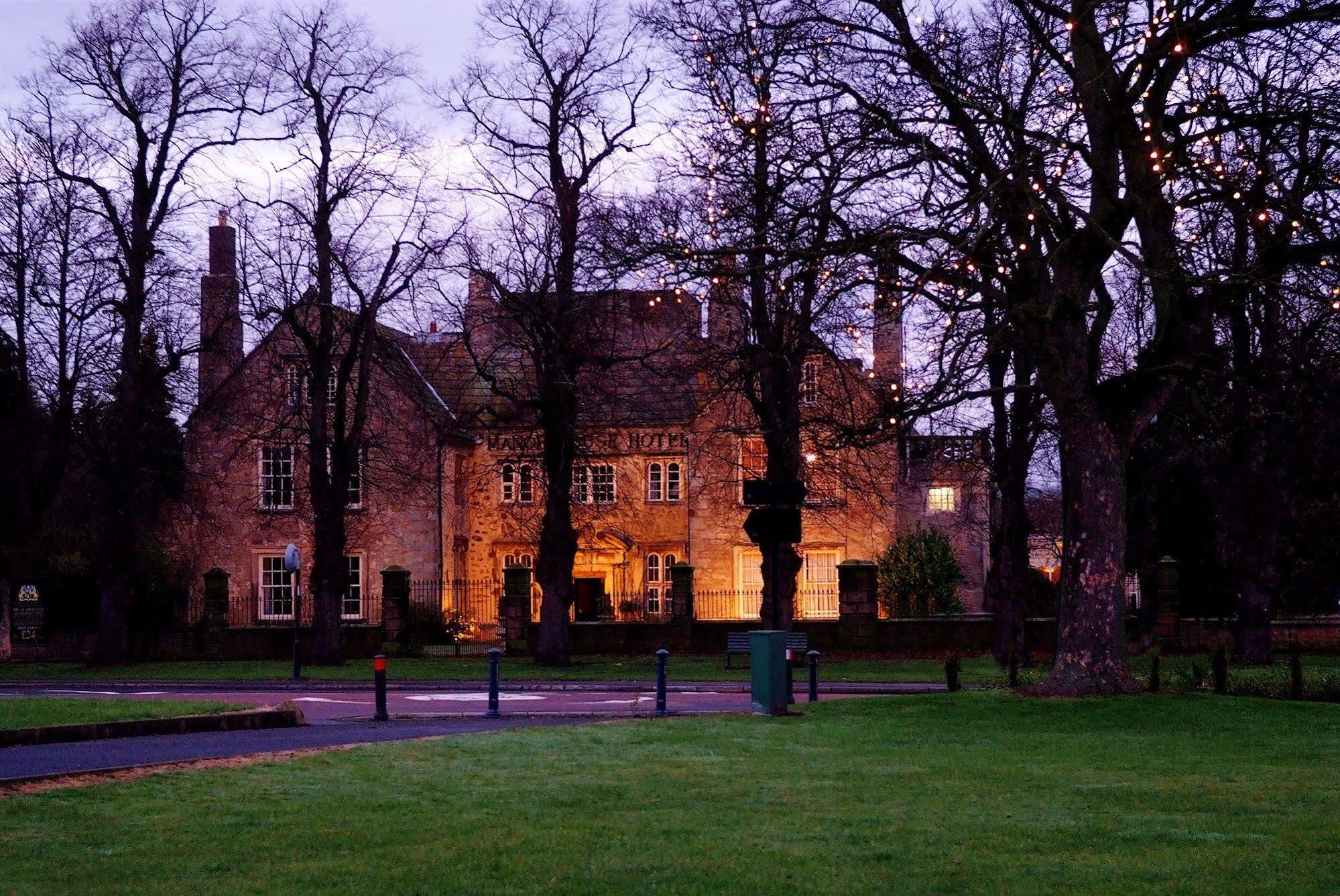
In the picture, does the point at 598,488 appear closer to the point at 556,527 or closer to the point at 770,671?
the point at 556,527

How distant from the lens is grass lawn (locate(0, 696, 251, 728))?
17531 millimetres

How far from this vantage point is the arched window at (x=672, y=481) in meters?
54.7

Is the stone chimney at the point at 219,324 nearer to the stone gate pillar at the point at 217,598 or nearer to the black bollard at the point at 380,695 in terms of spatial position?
the stone gate pillar at the point at 217,598

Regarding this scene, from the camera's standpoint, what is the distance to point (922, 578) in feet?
158

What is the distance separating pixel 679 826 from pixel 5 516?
39546 mm

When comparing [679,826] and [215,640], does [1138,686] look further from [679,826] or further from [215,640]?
[215,640]

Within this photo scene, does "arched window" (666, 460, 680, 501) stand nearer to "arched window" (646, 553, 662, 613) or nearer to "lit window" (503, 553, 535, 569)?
"arched window" (646, 553, 662, 613)

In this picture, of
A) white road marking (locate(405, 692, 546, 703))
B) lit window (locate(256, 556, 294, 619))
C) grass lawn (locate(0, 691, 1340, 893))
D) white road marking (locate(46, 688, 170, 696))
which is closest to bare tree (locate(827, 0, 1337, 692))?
grass lawn (locate(0, 691, 1340, 893))

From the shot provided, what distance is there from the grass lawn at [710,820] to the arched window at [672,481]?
38874 millimetres

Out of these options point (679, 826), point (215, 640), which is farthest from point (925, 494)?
point (679, 826)

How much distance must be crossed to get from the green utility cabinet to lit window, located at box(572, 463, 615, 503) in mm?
24592

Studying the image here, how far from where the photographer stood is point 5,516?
4384cm

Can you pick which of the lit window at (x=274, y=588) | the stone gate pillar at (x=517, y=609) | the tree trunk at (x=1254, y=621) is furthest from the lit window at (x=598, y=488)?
the tree trunk at (x=1254, y=621)

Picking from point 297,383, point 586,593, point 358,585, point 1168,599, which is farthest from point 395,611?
point 1168,599
